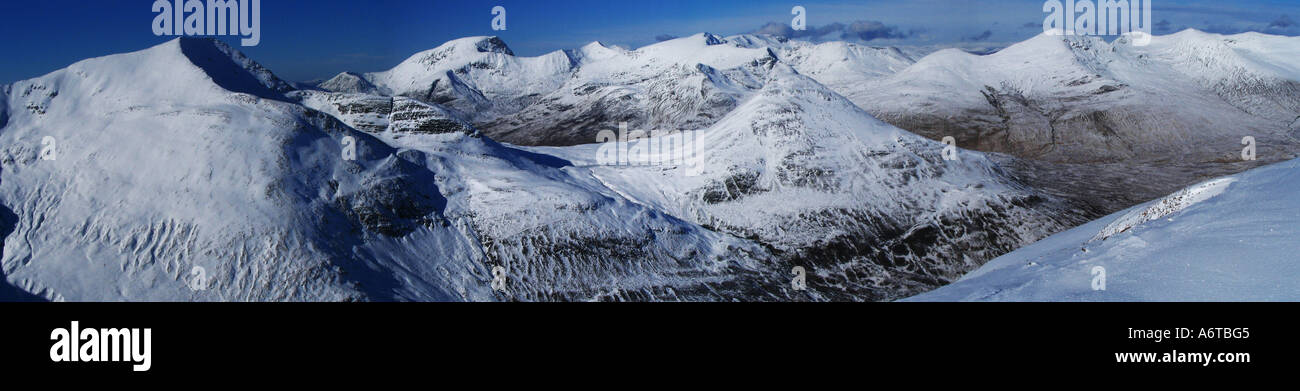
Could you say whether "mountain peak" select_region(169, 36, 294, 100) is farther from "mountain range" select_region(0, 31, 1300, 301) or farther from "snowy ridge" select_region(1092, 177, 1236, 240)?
"snowy ridge" select_region(1092, 177, 1236, 240)

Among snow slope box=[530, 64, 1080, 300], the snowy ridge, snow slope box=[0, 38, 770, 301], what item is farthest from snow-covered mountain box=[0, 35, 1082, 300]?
the snowy ridge

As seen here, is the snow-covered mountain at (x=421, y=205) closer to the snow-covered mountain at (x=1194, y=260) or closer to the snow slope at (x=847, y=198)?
the snow slope at (x=847, y=198)

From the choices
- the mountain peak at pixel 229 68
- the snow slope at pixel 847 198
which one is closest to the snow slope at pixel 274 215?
the mountain peak at pixel 229 68

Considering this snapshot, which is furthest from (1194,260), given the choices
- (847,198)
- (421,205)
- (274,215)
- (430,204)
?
(847,198)
